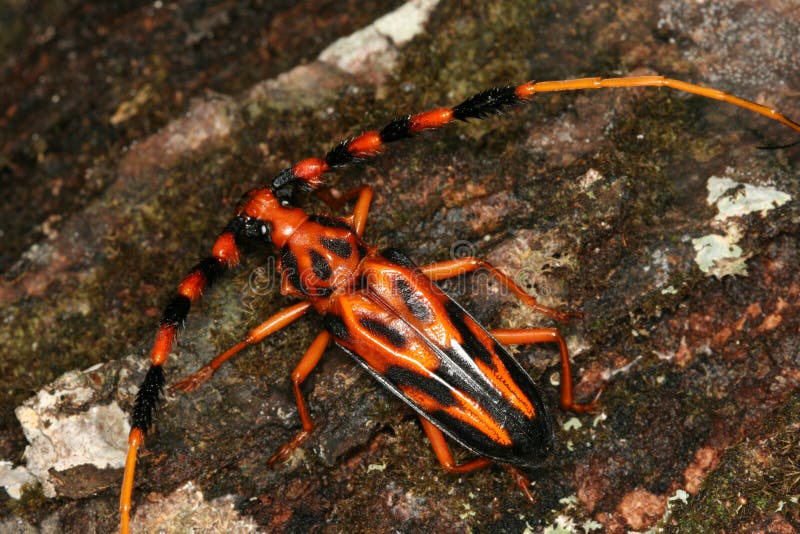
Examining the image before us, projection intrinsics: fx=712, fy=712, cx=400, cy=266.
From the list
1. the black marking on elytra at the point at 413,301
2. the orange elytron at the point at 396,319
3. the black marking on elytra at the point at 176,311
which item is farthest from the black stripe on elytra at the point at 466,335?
the black marking on elytra at the point at 176,311

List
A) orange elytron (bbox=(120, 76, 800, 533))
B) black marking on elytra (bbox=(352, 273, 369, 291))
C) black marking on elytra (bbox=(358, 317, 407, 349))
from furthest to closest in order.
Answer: black marking on elytra (bbox=(352, 273, 369, 291)), black marking on elytra (bbox=(358, 317, 407, 349)), orange elytron (bbox=(120, 76, 800, 533))

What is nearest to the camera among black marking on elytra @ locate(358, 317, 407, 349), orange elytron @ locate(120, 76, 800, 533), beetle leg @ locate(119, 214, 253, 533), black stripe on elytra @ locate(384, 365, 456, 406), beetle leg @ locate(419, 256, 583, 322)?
beetle leg @ locate(119, 214, 253, 533)

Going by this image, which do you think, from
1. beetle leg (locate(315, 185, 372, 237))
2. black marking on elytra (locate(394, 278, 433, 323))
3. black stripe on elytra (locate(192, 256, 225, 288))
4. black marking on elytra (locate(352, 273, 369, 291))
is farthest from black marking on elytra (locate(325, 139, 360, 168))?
black stripe on elytra (locate(192, 256, 225, 288))

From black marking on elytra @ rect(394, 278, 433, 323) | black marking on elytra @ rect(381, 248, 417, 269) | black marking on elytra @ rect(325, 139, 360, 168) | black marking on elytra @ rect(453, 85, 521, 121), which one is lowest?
black marking on elytra @ rect(394, 278, 433, 323)

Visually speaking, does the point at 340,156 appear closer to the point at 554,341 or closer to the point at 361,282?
the point at 361,282

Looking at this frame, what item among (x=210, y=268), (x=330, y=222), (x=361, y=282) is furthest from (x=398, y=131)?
(x=210, y=268)

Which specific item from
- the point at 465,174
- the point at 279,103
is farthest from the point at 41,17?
the point at 465,174

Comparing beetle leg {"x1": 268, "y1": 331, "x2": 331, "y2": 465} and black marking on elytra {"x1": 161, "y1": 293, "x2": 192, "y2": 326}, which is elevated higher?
black marking on elytra {"x1": 161, "y1": 293, "x2": 192, "y2": 326}

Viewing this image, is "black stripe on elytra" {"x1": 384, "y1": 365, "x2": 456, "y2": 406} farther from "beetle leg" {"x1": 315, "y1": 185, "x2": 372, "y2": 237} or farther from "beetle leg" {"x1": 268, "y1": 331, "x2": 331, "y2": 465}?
"beetle leg" {"x1": 315, "y1": 185, "x2": 372, "y2": 237}
